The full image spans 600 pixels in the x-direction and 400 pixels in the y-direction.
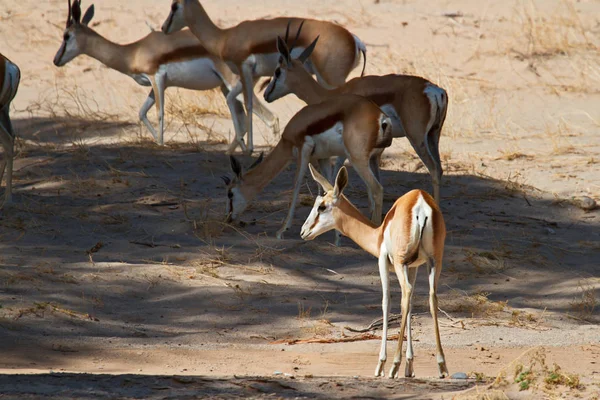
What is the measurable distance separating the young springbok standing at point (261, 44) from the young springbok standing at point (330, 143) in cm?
160

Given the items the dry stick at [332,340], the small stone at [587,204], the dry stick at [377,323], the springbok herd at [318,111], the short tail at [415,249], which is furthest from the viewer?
the small stone at [587,204]

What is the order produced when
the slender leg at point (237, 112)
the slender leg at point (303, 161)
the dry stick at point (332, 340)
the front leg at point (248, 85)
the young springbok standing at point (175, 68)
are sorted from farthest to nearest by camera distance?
the young springbok standing at point (175, 68)
the slender leg at point (237, 112)
the front leg at point (248, 85)
the slender leg at point (303, 161)
the dry stick at point (332, 340)

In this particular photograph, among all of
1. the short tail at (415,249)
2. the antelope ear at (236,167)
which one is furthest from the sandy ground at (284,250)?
the short tail at (415,249)

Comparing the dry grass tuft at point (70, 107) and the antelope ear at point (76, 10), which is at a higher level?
the antelope ear at point (76, 10)

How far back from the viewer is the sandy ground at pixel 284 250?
19.1 ft

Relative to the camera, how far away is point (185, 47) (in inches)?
496

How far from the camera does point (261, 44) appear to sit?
11.6 m

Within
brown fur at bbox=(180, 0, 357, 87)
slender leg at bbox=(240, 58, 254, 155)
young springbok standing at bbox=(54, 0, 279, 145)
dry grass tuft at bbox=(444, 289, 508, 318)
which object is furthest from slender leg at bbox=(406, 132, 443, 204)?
young springbok standing at bbox=(54, 0, 279, 145)

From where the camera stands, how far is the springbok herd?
18.0 ft

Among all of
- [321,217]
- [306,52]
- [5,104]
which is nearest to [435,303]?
[321,217]

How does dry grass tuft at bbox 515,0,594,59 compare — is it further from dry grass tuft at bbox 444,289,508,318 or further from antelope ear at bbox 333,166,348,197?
antelope ear at bbox 333,166,348,197

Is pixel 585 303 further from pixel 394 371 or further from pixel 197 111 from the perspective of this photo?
pixel 197 111

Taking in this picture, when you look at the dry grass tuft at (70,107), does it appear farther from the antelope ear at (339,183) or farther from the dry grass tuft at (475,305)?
the antelope ear at (339,183)

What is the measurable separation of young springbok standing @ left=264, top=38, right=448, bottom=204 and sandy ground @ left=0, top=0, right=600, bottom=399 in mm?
769
